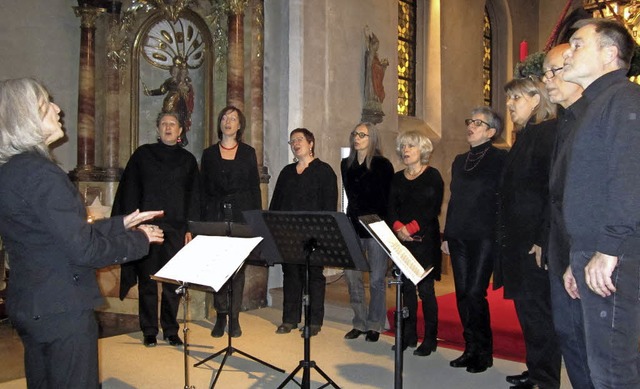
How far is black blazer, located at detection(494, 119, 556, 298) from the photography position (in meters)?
3.97

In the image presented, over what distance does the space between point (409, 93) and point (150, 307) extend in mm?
7829

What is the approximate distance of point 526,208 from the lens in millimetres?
4016

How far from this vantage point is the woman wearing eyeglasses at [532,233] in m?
3.96

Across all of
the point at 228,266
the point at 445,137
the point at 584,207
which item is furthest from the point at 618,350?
the point at 445,137

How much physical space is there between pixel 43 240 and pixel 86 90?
581 cm

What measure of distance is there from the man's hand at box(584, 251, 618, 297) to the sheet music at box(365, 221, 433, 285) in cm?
86

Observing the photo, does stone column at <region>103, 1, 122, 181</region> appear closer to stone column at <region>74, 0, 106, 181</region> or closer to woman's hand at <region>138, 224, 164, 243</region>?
stone column at <region>74, 0, 106, 181</region>

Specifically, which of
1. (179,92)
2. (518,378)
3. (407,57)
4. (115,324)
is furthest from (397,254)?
(407,57)

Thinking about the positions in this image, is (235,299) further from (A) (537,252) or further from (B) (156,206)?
(A) (537,252)

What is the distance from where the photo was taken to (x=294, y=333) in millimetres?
6020

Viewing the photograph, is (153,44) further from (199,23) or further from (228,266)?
(228,266)

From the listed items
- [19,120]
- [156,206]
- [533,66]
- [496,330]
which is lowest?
[496,330]

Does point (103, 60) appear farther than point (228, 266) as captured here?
Yes

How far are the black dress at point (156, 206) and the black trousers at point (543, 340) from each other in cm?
306
